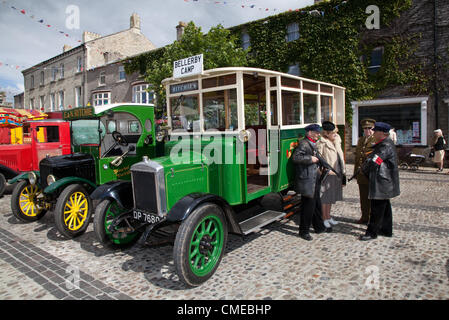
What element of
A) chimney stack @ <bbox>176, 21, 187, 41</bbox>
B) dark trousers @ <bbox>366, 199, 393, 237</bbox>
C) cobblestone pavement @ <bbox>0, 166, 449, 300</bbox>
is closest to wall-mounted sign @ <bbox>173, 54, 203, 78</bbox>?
cobblestone pavement @ <bbox>0, 166, 449, 300</bbox>

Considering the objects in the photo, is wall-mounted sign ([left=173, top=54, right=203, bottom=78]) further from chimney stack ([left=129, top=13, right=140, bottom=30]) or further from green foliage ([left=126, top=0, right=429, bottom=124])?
chimney stack ([left=129, top=13, right=140, bottom=30])

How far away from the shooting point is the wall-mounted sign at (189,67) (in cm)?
425

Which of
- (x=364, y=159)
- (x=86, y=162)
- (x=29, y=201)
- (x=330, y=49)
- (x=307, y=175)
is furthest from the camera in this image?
(x=330, y=49)

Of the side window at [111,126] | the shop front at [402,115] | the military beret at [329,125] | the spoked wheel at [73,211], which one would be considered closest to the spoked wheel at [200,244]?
the military beret at [329,125]

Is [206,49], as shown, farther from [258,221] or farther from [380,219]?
[380,219]

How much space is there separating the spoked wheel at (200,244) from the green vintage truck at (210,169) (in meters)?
0.01

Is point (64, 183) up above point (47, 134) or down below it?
below

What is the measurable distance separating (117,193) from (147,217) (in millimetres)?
920

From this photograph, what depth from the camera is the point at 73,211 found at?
198 inches

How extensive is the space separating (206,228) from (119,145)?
321cm

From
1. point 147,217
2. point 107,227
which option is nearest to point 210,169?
point 147,217

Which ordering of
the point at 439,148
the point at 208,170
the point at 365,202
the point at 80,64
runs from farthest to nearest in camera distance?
the point at 80,64, the point at 439,148, the point at 365,202, the point at 208,170
